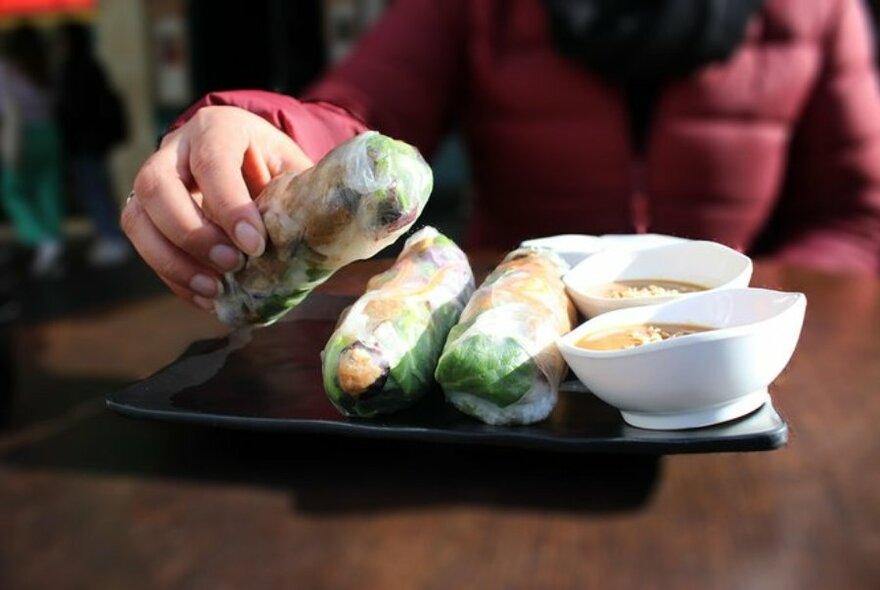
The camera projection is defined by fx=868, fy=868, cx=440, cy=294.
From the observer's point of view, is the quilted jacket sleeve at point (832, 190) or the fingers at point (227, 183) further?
the quilted jacket sleeve at point (832, 190)

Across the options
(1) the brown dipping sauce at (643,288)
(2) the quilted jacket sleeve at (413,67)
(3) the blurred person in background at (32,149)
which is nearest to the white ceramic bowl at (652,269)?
(1) the brown dipping sauce at (643,288)

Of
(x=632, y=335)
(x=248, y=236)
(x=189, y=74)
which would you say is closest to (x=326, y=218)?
(x=248, y=236)

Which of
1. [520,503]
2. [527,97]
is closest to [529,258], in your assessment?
[520,503]

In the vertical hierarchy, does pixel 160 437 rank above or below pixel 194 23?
below

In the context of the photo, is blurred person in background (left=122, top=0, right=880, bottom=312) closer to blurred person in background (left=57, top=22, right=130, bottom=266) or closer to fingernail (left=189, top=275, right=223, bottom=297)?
fingernail (left=189, top=275, right=223, bottom=297)

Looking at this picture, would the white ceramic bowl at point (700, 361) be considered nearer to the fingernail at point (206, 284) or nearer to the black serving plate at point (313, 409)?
the black serving plate at point (313, 409)

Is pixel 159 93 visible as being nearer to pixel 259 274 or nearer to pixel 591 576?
pixel 259 274
